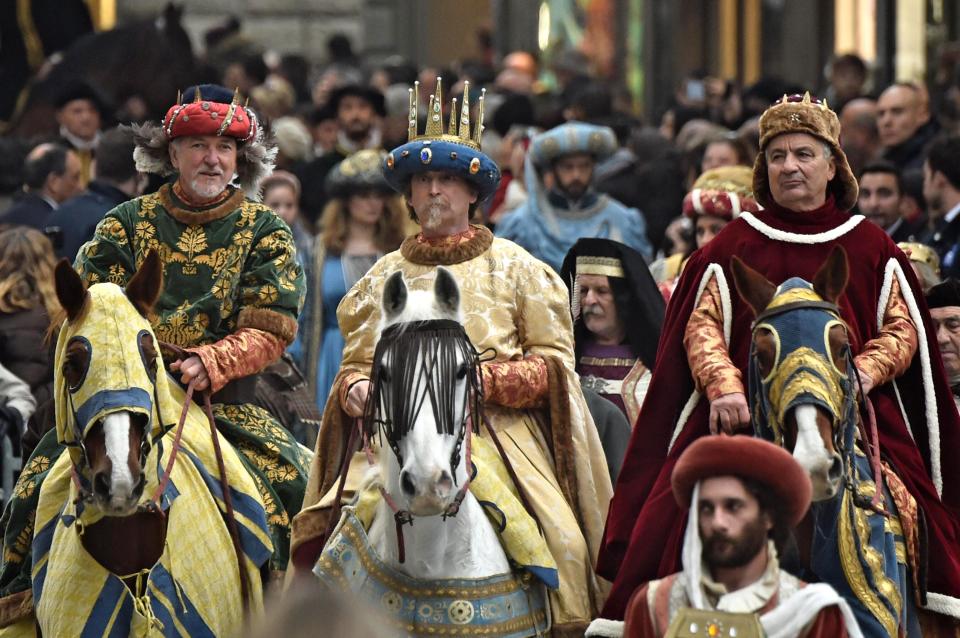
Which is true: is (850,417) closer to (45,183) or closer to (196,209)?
(196,209)

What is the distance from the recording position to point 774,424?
767 centimetres

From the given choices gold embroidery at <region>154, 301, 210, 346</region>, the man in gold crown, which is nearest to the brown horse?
the man in gold crown

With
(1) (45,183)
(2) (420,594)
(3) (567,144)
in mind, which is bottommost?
(2) (420,594)

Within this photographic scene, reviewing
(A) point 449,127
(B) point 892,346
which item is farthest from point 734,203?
(B) point 892,346

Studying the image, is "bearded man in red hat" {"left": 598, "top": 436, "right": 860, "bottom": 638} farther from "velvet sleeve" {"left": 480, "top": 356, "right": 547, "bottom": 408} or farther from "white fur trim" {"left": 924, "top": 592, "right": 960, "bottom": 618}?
"velvet sleeve" {"left": 480, "top": 356, "right": 547, "bottom": 408}

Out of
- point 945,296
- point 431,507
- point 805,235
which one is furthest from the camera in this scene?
point 945,296

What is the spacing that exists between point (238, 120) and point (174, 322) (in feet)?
2.80

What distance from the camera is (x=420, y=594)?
8.09m

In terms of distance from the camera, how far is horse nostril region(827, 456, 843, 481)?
7.39 meters

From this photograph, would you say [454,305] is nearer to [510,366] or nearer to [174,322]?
[510,366]

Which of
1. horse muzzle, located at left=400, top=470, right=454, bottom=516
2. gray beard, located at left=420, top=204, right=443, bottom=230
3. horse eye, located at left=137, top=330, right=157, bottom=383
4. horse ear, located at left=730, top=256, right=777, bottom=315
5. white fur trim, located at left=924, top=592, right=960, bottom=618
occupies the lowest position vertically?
white fur trim, located at left=924, top=592, right=960, bottom=618

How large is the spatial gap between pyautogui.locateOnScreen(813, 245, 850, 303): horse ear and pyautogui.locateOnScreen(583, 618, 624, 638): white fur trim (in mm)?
1334

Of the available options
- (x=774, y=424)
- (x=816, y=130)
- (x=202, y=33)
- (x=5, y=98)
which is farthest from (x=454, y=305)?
(x=202, y=33)

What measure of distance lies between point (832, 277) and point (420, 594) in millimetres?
1673
